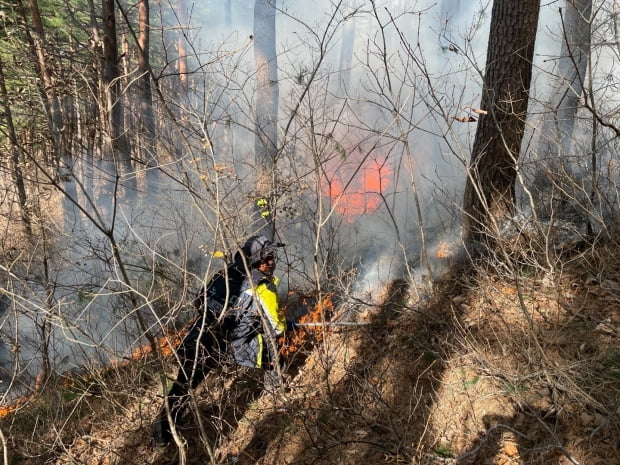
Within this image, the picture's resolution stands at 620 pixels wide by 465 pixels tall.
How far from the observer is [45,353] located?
5.57 m

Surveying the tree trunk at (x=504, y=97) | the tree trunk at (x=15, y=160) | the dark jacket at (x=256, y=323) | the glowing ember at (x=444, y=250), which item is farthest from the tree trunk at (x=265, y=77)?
the tree trunk at (x=504, y=97)

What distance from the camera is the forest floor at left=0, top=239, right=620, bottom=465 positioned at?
321 centimetres

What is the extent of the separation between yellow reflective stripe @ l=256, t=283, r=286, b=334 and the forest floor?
0.56 metres

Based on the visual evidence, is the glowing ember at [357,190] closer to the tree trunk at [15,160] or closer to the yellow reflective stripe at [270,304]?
the tree trunk at [15,160]

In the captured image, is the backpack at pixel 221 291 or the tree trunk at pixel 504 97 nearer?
the backpack at pixel 221 291

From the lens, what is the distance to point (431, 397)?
162 inches

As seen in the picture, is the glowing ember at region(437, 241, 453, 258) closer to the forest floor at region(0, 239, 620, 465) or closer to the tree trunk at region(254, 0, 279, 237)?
the forest floor at region(0, 239, 620, 465)

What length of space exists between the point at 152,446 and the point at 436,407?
2951 mm

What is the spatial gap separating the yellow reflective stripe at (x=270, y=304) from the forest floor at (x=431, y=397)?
56 centimetres

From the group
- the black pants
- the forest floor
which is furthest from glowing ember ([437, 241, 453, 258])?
the black pants

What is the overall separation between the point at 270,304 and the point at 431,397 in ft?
5.93

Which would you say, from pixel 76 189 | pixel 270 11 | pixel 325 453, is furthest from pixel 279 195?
pixel 76 189

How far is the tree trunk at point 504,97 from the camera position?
498 centimetres

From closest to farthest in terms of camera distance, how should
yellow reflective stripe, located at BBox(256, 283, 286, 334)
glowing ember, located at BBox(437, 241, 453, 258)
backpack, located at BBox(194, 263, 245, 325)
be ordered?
yellow reflective stripe, located at BBox(256, 283, 286, 334)
backpack, located at BBox(194, 263, 245, 325)
glowing ember, located at BBox(437, 241, 453, 258)
